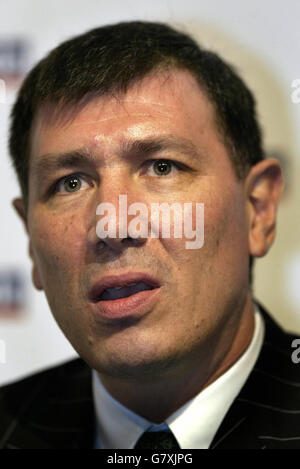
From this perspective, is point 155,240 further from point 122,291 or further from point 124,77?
point 124,77

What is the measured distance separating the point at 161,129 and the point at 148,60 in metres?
0.13

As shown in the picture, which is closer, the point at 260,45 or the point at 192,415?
the point at 192,415

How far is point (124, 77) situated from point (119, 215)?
25cm

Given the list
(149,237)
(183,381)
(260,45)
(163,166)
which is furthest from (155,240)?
(260,45)

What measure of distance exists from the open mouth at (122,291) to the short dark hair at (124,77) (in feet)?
0.99

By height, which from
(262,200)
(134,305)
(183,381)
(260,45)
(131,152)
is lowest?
(183,381)

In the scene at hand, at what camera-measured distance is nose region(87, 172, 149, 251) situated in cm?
91

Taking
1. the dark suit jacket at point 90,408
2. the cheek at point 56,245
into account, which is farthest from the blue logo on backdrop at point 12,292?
the cheek at point 56,245

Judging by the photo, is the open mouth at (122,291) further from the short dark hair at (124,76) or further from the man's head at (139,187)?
the short dark hair at (124,76)

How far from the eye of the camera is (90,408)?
1231 mm

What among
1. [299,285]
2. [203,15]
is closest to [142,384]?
[299,285]

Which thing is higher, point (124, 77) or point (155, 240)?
point (124, 77)

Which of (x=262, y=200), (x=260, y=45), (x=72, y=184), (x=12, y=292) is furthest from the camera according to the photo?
(x=12, y=292)

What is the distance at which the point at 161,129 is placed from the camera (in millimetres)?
985
